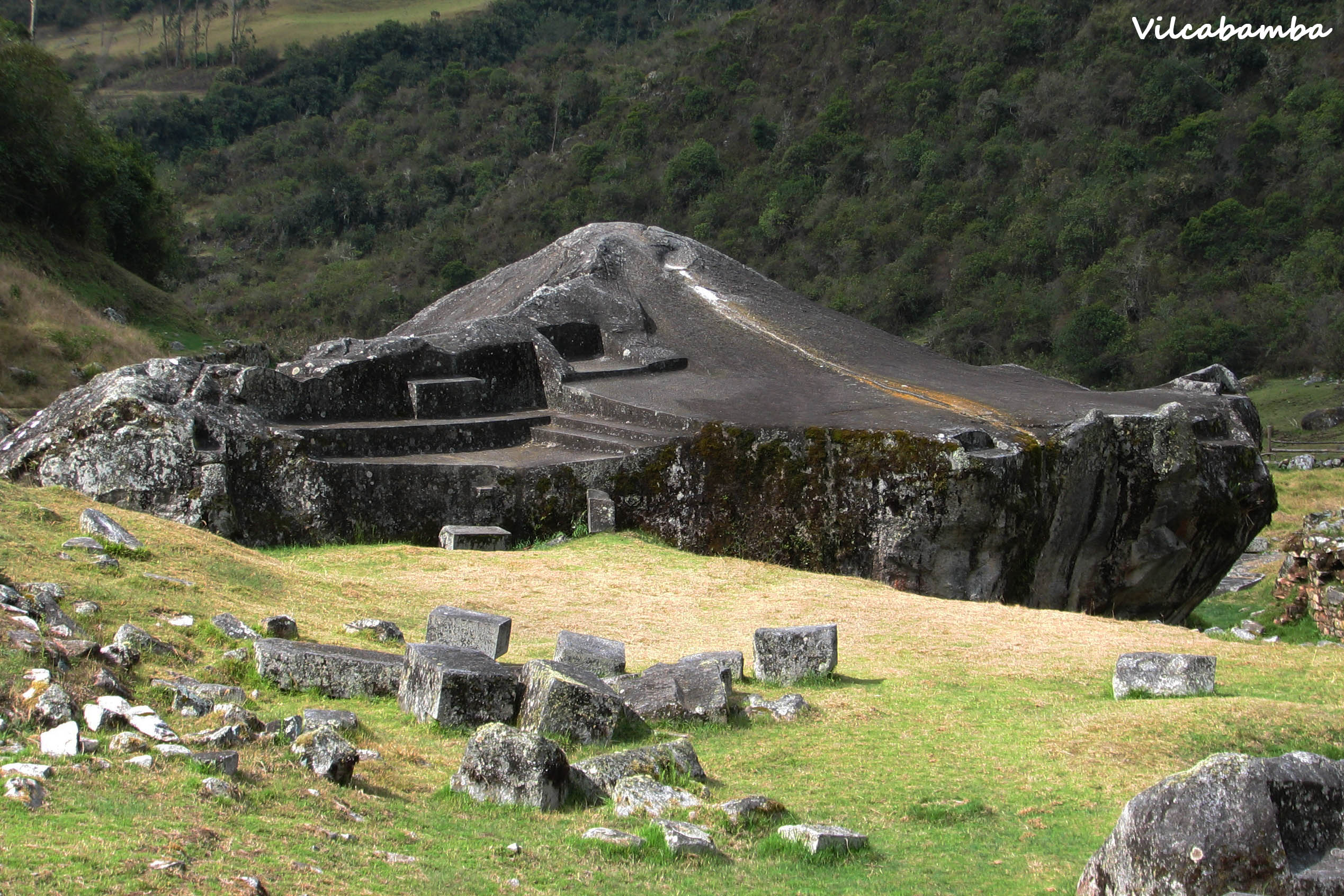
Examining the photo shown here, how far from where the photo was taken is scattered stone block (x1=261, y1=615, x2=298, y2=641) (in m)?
7.68

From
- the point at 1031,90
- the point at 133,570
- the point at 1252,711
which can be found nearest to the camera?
the point at 1252,711

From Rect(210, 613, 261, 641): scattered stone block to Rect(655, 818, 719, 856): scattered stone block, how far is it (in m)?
3.29

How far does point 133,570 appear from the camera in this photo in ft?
26.9

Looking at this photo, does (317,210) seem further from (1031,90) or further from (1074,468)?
(1074,468)

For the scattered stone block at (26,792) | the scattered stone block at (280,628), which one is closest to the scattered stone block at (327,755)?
the scattered stone block at (26,792)

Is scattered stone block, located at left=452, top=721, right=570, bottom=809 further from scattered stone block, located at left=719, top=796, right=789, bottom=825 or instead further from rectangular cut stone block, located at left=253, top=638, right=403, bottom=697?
rectangular cut stone block, located at left=253, top=638, right=403, bottom=697

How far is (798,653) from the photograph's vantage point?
8047 mm

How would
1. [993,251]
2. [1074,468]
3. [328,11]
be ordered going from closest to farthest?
[1074,468] → [993,251] → [328,11]

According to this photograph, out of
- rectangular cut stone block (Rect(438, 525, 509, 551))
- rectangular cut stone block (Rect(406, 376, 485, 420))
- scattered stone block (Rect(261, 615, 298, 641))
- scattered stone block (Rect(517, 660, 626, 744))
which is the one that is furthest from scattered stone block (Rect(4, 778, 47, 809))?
rectangular cut stone block (Rect(406, 376, 485, 420))

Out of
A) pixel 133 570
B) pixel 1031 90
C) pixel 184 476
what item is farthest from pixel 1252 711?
pixel 1031 90

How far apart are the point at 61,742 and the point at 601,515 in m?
9.29

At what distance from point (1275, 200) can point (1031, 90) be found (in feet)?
45.7

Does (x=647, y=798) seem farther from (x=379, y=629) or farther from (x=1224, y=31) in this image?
(x=1224, y=31)

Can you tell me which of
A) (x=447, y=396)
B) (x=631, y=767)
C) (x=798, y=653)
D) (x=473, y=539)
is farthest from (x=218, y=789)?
(x=447, y=396)
